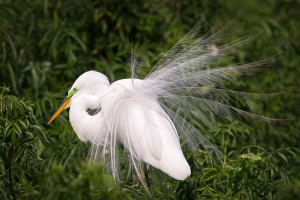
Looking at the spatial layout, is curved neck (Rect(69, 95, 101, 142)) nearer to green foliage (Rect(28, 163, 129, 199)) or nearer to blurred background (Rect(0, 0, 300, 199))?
blurred background (Rect(0, 0, 300, 199))

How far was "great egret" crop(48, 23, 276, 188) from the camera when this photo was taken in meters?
2.69

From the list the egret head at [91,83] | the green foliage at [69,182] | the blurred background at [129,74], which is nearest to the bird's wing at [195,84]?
the blurred background at [129,74]

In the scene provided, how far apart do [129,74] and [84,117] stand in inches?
29.0

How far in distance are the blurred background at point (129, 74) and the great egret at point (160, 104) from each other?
15 cm

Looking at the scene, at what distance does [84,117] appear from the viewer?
2.89 m

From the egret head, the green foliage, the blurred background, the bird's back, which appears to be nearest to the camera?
the green foliage

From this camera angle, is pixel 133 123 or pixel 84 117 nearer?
pixel 133 123

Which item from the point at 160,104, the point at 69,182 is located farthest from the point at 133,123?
the point at 69,182

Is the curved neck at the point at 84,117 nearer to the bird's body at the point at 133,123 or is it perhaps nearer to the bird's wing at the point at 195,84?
the bird's body at the point at 133,123

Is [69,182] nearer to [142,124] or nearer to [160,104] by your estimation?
[142,124]

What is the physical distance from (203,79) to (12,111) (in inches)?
43.0

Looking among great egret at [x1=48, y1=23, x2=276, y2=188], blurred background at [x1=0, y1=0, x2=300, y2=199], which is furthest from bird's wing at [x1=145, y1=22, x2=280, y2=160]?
blurred background at [x1=0, y1=0, x2=300, y2=199]

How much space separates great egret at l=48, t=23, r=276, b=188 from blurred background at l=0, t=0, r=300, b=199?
0.15 meters

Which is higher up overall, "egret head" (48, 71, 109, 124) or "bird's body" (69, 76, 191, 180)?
"egret head" (48, 71, 109, 124)
